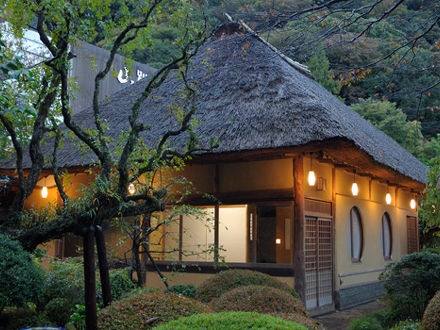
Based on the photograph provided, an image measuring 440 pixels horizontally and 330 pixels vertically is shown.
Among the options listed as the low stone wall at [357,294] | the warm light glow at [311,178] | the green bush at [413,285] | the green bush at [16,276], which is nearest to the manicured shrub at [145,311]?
the green bush at [16,276]

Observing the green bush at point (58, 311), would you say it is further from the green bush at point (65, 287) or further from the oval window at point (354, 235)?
the oval window at point (354, 235)

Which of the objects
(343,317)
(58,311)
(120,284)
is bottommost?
(343,317)

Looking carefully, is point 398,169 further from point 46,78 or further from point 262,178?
point 46,78

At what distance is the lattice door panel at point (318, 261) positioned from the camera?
8.36 metres

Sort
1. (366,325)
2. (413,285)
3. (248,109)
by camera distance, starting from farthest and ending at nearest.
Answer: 1. (248,109)
2. (413,285)
3. (366,325)

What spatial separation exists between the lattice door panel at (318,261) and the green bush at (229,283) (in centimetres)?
238

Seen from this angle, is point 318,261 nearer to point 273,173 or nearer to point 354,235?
point 273,173

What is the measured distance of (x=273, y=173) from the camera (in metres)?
8.28

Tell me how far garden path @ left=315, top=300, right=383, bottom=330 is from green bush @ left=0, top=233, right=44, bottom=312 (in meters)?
4.19

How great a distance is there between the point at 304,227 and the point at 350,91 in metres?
15.7

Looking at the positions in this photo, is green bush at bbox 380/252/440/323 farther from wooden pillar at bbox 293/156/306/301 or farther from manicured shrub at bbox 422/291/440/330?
manicured shrub at bbox 422/291/440/330

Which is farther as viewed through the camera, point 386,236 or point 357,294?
point 386,236

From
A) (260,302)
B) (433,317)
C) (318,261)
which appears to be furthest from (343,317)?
(260,302)

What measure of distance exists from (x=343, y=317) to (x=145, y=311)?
520 cm
